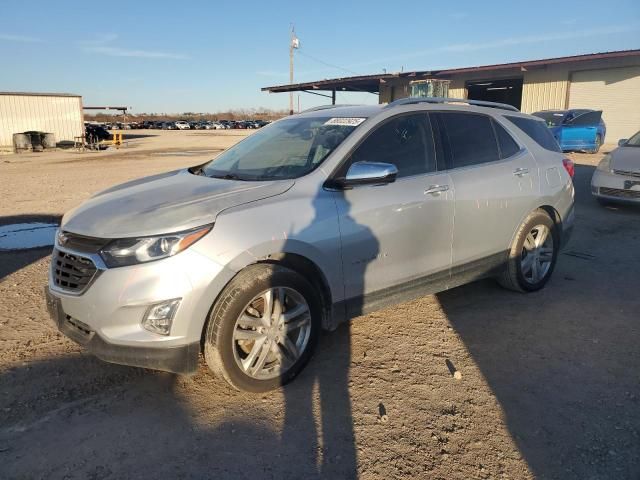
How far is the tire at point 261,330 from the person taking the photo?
298 cm

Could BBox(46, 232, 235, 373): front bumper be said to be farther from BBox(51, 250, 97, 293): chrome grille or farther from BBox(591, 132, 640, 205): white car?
BBox(591, 132, 640, 205): white car

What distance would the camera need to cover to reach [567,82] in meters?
25.7

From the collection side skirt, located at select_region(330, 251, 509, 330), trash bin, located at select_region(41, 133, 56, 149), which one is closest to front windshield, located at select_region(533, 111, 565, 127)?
side skirt, located at select_region(330, 251, 509, 330)

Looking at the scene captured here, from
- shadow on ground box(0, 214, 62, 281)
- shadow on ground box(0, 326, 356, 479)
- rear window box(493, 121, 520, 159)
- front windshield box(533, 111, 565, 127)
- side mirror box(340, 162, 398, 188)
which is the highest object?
front windshield box(533, 111, 565, 127)

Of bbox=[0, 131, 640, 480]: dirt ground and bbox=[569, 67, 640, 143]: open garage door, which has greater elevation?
bbox=[569, 67, 640, 143]: open garage door

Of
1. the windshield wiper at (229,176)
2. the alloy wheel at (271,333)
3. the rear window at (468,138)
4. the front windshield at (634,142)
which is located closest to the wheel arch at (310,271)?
the alloy wheel at (271,333)

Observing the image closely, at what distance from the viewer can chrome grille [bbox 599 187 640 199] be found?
28.1 ft

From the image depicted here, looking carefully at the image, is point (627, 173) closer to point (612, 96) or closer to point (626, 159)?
point (626, 159)

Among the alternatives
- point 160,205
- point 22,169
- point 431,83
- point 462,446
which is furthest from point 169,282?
point 431,83

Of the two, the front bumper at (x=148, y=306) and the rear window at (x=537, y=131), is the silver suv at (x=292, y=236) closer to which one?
the front bumper at (x=148, y=306)

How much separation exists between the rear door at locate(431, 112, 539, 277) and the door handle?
152mm

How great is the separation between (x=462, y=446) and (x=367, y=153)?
6.71 feet

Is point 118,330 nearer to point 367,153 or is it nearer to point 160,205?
point 160,205

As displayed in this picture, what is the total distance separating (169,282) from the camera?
277 cm
